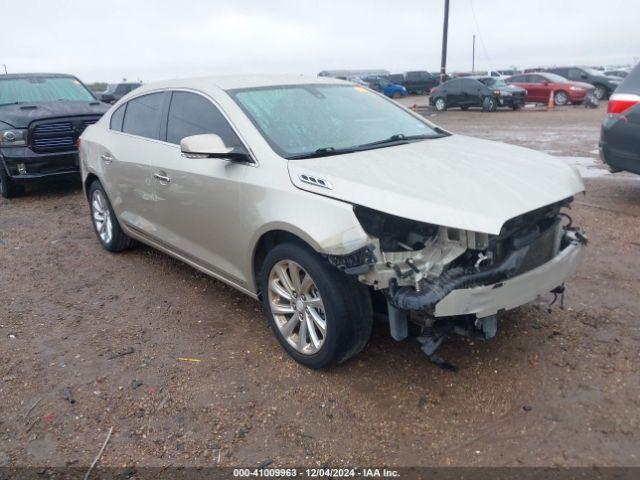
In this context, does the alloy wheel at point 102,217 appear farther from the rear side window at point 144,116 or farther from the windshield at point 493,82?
the windshield at point 493,82

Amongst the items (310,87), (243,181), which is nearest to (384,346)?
(243,181)

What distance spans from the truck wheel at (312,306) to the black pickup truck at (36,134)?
610 centimetres

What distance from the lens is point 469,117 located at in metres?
20.4

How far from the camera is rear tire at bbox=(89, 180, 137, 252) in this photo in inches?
213

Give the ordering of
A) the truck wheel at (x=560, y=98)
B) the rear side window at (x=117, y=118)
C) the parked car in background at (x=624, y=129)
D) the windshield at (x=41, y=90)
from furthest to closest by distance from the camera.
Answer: the truck wheel at (x=560, y=98) < the windshield at (x=41, y=90) < the parked car in background at (x=624, y=129) < the rear side window at (x=117, y=118)

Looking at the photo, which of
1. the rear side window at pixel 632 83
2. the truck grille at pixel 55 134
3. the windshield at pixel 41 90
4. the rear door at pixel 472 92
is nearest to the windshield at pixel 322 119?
the rear side window at pixel 632 83

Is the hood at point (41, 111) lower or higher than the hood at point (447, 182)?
higher

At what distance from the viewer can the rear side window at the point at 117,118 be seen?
16.9 feet

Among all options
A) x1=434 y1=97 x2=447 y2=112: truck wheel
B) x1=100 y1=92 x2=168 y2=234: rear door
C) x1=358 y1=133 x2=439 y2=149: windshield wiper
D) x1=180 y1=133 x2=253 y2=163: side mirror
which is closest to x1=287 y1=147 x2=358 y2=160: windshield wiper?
x1=358 y1=133 x2=439 y2=149: windshield wiper

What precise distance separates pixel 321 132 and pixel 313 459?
6.89 feet

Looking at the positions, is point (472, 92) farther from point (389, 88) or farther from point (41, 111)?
point (41, 111)

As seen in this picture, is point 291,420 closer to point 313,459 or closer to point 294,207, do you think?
point 313,459

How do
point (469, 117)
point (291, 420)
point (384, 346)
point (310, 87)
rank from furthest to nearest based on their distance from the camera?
point (469, 117)
point (310, 87)
point (384, 346)
point (291, 420)

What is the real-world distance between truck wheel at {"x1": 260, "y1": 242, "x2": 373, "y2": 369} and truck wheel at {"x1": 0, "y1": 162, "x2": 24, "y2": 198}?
671 centimetres
